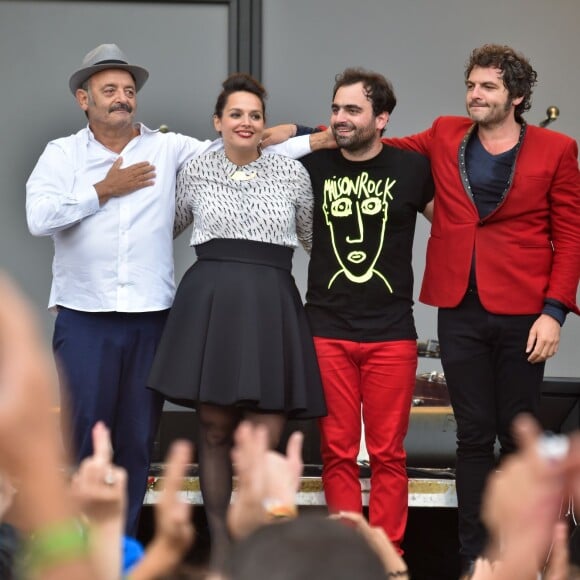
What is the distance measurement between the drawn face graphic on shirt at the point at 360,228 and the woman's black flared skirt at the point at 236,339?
0.59 ft

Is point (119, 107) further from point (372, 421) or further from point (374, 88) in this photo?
point (372, 421)

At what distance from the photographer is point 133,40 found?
4.70 meters

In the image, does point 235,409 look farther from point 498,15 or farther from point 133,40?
point 498,15

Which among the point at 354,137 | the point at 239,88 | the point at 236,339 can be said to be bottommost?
the point at 236,339

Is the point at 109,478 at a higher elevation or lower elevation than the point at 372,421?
higher

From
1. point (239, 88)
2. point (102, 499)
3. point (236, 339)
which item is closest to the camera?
point (102, 499)

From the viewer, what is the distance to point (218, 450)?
3.24m

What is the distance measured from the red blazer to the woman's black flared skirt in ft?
1.51

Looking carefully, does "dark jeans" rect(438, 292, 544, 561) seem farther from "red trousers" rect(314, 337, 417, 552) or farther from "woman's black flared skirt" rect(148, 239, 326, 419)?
"woman's black flared skirt" rect(148, 239, 326, 419)

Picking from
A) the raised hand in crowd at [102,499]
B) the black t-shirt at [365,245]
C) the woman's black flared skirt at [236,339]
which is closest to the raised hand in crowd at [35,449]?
the raised hand in crowd at [102,499]

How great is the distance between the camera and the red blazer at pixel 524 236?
10.5ft

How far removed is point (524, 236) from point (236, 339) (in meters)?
0.86

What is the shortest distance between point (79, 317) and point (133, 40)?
1.79 metres

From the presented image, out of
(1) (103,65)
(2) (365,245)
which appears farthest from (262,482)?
(1) (103,65)
